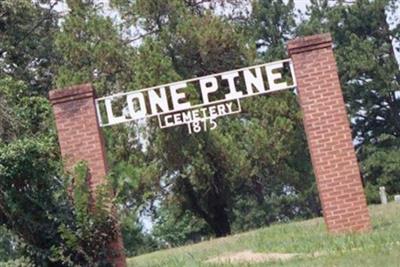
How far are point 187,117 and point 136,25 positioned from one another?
48.4 feet

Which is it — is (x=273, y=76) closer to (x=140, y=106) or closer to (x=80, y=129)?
(x=140, y=106)

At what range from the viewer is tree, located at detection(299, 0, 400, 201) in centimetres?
4494

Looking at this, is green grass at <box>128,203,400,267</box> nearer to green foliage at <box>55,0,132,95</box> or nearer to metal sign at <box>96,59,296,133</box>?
metal sign at <box>96,59,296,133</box>

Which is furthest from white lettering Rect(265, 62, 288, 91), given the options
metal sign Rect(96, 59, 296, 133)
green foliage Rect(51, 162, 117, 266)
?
green foliage Rect(51, 162, 117, 266)

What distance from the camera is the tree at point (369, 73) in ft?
147

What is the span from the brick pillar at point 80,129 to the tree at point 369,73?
3315 centimetres

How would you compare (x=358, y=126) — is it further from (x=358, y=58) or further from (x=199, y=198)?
(x=199, y=198)

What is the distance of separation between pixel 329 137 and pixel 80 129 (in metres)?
4.09

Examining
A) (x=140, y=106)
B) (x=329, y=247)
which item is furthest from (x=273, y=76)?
(x=329, y=247)

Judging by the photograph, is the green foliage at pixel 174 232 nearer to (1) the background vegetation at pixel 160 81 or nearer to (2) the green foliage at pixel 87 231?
(1) the background vegetation at pixel 160 81

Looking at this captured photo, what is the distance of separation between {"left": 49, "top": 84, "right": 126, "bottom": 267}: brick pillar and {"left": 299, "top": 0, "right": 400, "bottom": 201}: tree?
33.2 meters

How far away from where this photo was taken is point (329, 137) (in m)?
12.7

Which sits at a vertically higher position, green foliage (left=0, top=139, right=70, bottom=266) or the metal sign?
the metal sign

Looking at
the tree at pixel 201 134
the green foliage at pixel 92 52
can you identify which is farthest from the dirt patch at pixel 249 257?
the green foliage at pixel 92 52
